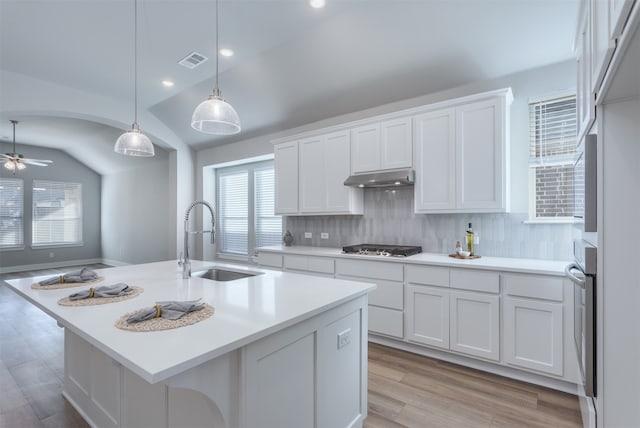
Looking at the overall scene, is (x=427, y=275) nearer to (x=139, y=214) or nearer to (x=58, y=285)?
(x=58, y=285)

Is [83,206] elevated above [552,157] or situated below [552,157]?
below

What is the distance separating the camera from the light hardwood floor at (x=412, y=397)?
79.4 inches

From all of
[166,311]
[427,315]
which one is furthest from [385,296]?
[166,311]

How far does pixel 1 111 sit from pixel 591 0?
18.6ft

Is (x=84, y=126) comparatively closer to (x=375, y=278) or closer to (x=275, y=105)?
(x=275, y=105)

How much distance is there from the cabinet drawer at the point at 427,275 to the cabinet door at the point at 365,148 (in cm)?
119

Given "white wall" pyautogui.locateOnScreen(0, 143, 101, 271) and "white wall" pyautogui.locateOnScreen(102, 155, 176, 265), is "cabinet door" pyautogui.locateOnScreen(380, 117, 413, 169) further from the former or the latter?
"white wall" pyautogui.locateOnScreen(0, 143, 101, 271)

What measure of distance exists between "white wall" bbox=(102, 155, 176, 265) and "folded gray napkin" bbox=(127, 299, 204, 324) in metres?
5.10

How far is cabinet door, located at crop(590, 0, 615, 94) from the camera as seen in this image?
1.07 metres

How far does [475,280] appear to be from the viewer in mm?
2602

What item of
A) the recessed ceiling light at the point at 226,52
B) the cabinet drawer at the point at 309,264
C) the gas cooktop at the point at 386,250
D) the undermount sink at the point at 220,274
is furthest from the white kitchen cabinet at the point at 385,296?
the recessed ceiling light at the point at 226,52

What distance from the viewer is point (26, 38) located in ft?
10.9

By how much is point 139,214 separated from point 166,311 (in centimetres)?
720

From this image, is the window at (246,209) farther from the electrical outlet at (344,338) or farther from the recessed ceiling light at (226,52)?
the electrical outlet at (344,338)
